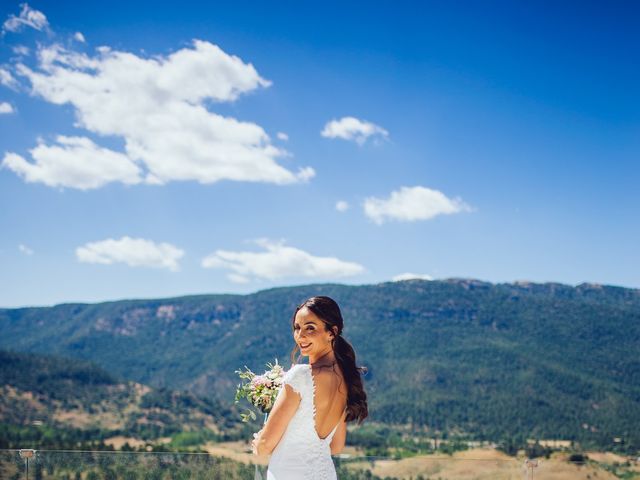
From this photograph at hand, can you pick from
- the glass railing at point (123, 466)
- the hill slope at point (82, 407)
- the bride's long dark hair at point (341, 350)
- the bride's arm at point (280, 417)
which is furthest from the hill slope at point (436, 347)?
the bride's arm at point (280, 417)

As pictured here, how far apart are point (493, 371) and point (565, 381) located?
A: 40.7 ft

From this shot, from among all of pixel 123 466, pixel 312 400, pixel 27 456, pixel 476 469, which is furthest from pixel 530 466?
pixel 27 456

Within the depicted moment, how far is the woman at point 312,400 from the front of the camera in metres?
2.84

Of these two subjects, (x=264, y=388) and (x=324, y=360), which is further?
(x=264, y=388)

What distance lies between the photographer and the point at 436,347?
5335 inches

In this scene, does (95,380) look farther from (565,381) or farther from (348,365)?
(348,365)

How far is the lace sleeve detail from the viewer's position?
282 cm

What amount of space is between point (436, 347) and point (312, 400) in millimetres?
135957

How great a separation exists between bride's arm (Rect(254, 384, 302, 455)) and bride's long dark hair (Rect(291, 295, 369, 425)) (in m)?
0.22

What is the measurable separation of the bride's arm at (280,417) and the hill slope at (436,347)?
266ft

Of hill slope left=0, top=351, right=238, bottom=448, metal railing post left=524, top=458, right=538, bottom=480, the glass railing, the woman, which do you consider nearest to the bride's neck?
the woman

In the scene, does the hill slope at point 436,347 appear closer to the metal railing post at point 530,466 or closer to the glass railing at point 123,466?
the metal railing post at point 530,466

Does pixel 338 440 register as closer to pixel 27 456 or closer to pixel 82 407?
pixel 27 456

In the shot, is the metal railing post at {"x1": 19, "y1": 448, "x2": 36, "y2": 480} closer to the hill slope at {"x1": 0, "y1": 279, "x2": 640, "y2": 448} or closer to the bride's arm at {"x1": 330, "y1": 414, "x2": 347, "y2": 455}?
the bride's arm at {"x1": 330, "y1": 414, "x2": 347, "y2": 455}
